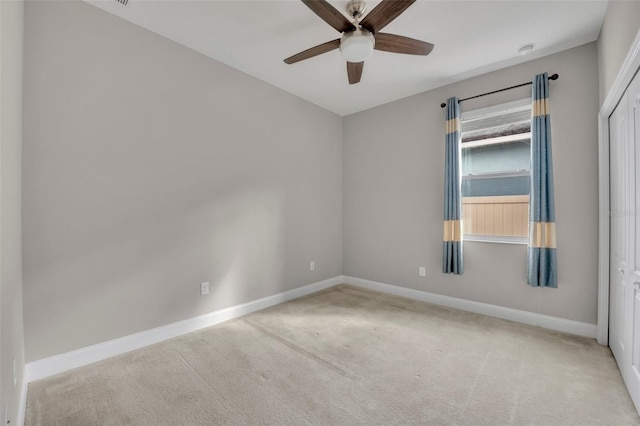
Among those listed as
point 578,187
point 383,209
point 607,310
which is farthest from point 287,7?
point 607,310

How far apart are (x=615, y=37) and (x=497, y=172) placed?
1.45 m

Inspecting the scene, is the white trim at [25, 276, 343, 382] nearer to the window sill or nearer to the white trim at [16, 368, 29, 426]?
the white trim at [16, 368, 29, 426]

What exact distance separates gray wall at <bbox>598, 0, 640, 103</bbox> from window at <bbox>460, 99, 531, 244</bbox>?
675 millimetres

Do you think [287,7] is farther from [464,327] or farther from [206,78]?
[464,327]

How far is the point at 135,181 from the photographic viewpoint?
8.01 feet

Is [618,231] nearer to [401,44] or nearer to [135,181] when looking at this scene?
[401,44]

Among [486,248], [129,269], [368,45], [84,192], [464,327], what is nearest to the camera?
[368,45]

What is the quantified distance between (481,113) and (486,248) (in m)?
1.57

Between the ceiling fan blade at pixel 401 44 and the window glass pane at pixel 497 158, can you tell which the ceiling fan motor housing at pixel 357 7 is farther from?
the window glass pane at pixel 497 158

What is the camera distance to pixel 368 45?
204 cm

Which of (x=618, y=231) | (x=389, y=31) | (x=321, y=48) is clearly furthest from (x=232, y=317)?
(x=618, y=231)

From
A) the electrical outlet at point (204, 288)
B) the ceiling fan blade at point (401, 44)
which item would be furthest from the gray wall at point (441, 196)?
the electrical outlet at point (204, 288)

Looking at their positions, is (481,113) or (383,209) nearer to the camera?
(481,113)

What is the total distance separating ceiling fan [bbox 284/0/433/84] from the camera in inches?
68.6
